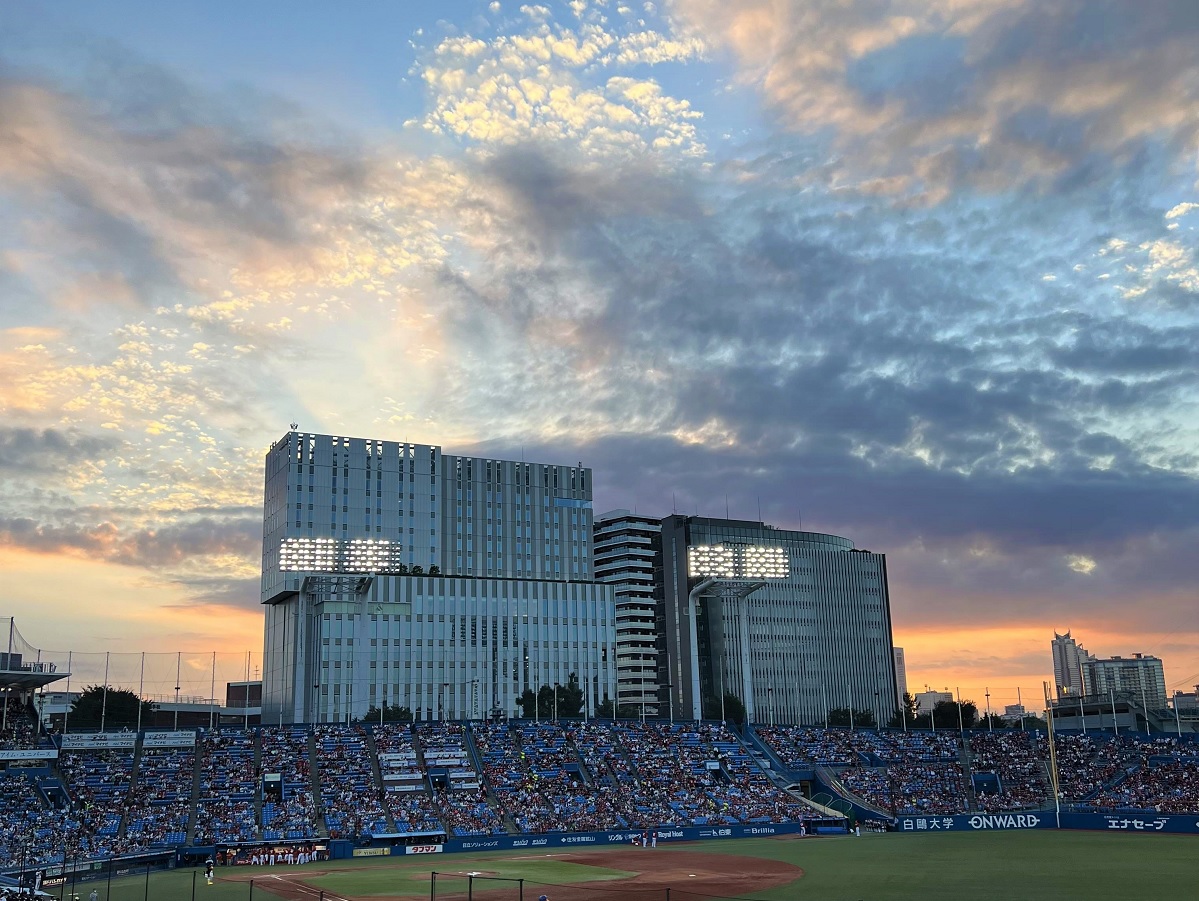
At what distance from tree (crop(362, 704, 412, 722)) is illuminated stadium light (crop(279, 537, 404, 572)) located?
102 ft

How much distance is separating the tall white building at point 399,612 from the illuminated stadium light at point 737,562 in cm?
4191

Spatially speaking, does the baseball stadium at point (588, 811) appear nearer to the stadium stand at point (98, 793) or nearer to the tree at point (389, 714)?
the stadium stand at point (98, 793)

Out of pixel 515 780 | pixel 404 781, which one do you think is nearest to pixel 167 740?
pixel 404 781

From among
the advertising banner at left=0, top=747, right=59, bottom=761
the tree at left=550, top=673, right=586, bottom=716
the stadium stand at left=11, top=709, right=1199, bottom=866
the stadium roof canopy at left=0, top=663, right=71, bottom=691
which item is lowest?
the stadium stand at left=11, top=709, right=1199, bottom=866

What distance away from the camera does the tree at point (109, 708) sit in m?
132

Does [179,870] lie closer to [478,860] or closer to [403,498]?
[478,860]

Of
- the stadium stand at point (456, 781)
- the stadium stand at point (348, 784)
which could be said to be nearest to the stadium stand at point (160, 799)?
the stadium stand at point (348, 784)

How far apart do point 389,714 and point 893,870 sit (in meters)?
105

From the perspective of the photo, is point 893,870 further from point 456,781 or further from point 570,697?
point 570,697

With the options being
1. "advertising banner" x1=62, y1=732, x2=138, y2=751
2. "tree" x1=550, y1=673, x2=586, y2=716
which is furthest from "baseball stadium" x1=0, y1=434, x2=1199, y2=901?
"tree" x1=550, y1=673, x2=586, y2=716

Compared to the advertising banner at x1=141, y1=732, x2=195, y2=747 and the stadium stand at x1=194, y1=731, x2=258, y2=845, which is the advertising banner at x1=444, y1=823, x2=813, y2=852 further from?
the advertising banner at x1=141, y1=732, x2=195, y2=747

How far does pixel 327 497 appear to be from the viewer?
18162 cm

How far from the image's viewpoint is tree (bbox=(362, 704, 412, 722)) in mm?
152800

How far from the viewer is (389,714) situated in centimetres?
15425
